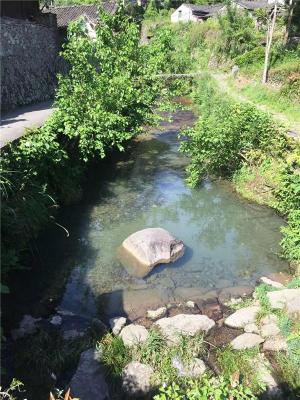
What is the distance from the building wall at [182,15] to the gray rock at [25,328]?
5673 centimetres

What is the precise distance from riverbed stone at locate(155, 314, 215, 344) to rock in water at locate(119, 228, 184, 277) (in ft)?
6.68

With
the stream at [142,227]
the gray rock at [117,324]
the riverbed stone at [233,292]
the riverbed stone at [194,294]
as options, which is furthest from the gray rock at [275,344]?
the gray rock at [117,324]

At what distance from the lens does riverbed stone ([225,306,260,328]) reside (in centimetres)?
836

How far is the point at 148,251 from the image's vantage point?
10469 mm

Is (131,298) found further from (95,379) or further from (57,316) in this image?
(95,379)

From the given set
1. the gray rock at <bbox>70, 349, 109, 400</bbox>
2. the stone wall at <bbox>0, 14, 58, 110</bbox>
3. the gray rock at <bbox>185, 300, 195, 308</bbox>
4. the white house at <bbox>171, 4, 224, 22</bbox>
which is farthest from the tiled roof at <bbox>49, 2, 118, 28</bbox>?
the gray rock at <bbox>70, 349, 109, 400</bbox>

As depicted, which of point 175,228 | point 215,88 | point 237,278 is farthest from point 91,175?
point 215,88

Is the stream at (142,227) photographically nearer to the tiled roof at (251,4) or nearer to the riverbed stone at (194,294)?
the riverbed stone at (194,294)

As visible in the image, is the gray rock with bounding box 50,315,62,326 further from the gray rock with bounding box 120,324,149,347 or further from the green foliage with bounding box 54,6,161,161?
the green foliage with bounding box 54,6,161,161

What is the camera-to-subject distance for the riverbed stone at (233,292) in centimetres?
945

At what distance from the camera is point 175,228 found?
42.7ft

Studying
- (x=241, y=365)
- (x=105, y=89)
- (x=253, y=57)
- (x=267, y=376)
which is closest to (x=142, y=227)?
(x=105, y=89)

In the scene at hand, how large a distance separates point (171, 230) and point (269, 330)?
5372 millimetres

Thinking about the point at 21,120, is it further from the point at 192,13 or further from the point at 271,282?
the point at 192,13
